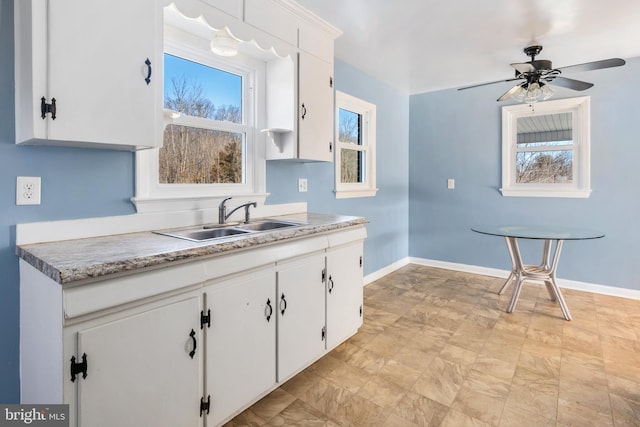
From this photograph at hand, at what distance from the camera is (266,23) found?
215cm

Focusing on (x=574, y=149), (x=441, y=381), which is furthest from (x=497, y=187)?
(x=441, y=381)

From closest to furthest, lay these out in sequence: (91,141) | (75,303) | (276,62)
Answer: (75,303), (91,141), (276,62)

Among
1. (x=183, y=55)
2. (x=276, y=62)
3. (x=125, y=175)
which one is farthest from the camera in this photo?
(x=276, y=62)

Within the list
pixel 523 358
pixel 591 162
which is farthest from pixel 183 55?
pixel 591 162

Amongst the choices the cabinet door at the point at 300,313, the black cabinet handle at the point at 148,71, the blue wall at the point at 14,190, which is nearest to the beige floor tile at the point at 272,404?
the cabinet door at the point at 300,313

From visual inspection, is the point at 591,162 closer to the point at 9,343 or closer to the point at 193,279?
the point at 193,279

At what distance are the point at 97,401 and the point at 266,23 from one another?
2144 millimetres

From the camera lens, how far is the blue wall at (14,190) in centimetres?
142

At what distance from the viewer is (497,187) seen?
4164 mm

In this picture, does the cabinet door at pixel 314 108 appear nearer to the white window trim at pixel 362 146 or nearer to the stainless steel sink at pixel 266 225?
the stainless steel sink at pixel 266 225

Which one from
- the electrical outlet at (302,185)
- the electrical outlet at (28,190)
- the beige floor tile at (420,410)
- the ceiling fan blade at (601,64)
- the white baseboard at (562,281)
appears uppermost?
the ceiling fan blade at (601,64)

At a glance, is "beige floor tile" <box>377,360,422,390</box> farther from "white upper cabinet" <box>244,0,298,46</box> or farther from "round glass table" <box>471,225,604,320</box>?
"white upper cabinet" <box>244,0,298,46</box>

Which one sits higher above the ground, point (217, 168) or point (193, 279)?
point (217, 168)

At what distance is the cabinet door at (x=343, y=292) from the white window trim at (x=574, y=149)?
265cm
